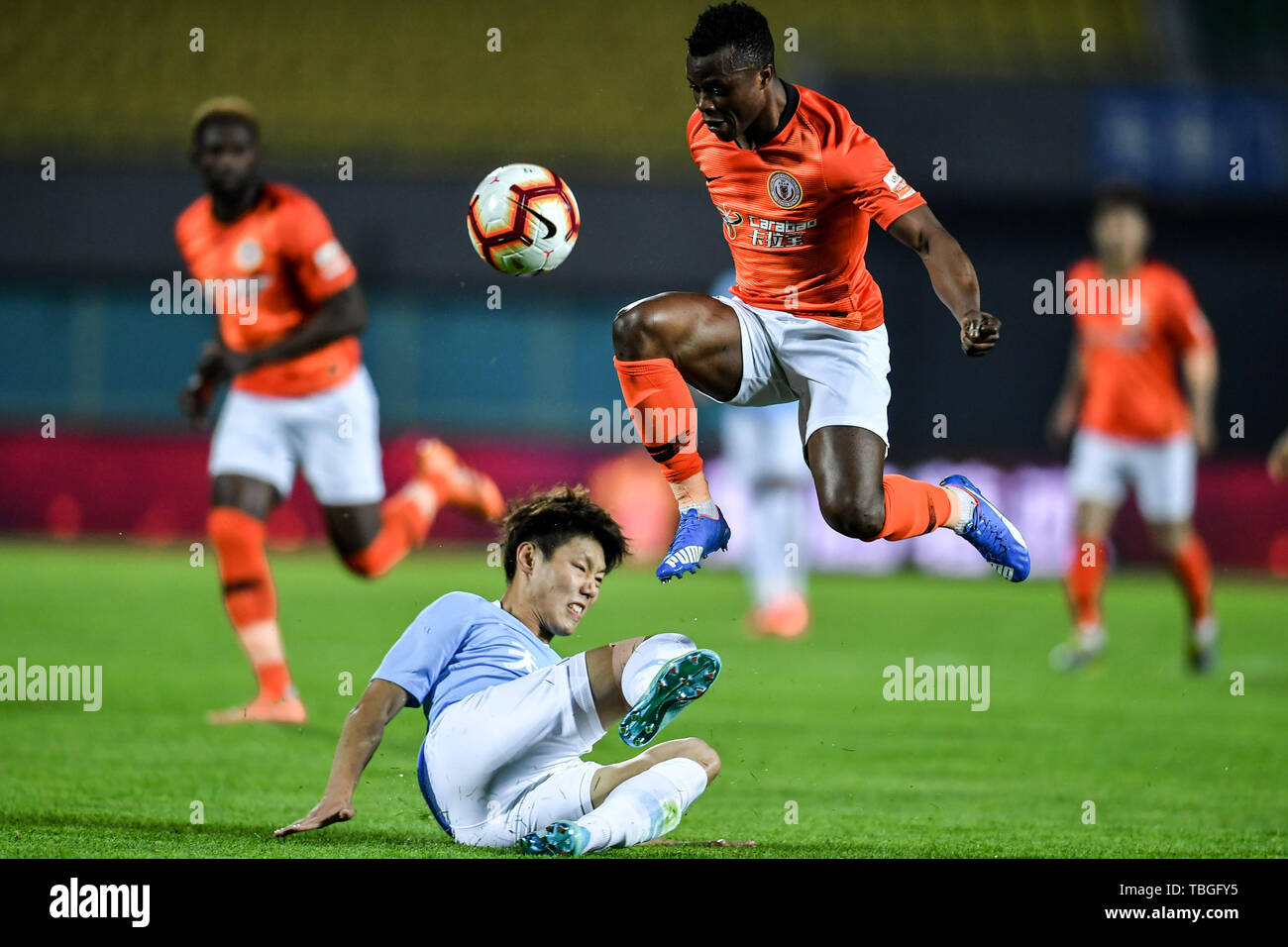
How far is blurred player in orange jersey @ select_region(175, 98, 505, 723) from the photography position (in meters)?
6.55

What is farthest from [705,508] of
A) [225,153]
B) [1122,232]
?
[1122,232]

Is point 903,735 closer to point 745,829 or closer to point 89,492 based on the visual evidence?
point 745,829

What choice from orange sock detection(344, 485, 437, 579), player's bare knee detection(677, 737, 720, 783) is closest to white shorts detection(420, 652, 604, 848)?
player's bare knee detection(677, 737, 720, 783)

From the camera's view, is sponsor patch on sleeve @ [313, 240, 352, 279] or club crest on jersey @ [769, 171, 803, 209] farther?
sponsor patch on sleeve @ [313, 240, 352, 279]

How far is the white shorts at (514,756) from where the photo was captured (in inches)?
156

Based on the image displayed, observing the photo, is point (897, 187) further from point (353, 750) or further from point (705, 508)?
point (353, 750)

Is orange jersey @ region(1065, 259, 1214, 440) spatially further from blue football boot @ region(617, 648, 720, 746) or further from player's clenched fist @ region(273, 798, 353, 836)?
player's clenched fist @ region(273, 798, 353, 836)

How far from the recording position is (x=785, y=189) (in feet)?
15.1

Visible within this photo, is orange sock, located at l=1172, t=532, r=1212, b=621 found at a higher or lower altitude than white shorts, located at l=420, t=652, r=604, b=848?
higher

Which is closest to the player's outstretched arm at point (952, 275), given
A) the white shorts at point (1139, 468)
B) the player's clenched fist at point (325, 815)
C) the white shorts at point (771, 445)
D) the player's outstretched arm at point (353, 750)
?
the player's outstretched arm at point (353, 750)

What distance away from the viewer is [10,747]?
19.1 feet

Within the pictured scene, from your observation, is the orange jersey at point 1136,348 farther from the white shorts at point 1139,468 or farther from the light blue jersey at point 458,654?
the light blue jersey at point 458,654

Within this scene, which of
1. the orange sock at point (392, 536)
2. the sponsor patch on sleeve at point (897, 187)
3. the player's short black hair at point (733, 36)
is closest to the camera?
the player's short black hair at point (733, 36)

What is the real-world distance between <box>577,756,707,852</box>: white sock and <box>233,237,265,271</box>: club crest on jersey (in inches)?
141
